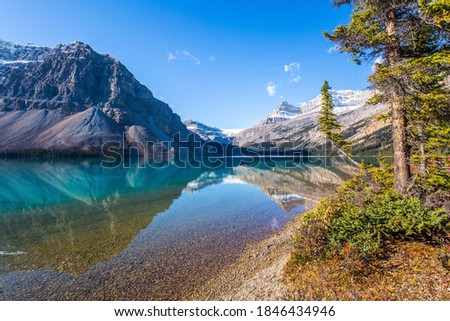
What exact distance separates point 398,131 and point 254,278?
1089 cm

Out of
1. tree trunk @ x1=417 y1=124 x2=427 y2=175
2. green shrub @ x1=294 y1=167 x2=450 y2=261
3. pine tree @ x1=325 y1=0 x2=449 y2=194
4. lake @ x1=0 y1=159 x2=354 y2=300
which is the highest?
pine tree @ x1=325 y1=0 x2=449 y2=194

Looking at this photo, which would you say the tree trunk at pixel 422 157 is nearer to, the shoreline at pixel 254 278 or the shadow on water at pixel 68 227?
the shoreline at pixel 254 278

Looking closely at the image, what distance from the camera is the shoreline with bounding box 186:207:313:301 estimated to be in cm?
902

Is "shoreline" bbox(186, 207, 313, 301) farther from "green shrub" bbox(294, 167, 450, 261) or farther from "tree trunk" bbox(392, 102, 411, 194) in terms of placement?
"tree trunk" bbox(392, 102, 411, 194)

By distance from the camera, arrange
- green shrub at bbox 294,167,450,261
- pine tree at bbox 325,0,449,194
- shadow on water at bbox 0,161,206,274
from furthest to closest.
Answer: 1. shadow on water at bbox 0,161,206,274
2. pine tree at bbox 325,0,449,194
3. green shrub at bbox 294,167,450,261

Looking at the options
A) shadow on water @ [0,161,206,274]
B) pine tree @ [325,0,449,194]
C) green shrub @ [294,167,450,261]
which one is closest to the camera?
green shrub @ [294,167,450,261]

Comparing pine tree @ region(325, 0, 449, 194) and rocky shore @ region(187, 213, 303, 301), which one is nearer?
rocky shore @ region(187, 213, 303, 301)

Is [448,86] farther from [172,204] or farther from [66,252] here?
[172,204]

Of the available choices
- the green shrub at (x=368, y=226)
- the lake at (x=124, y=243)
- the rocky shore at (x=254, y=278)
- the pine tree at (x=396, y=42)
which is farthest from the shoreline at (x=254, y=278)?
the pine tree at (x=396, y=42)

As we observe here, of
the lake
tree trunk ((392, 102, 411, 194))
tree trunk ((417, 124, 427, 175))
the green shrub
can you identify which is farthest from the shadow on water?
tree trunk ((417, 124, 427, 175))

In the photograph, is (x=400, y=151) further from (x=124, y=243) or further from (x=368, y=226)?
(x=124, y=243)

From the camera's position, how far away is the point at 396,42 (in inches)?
483

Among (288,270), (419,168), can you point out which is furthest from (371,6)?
(288,270)
